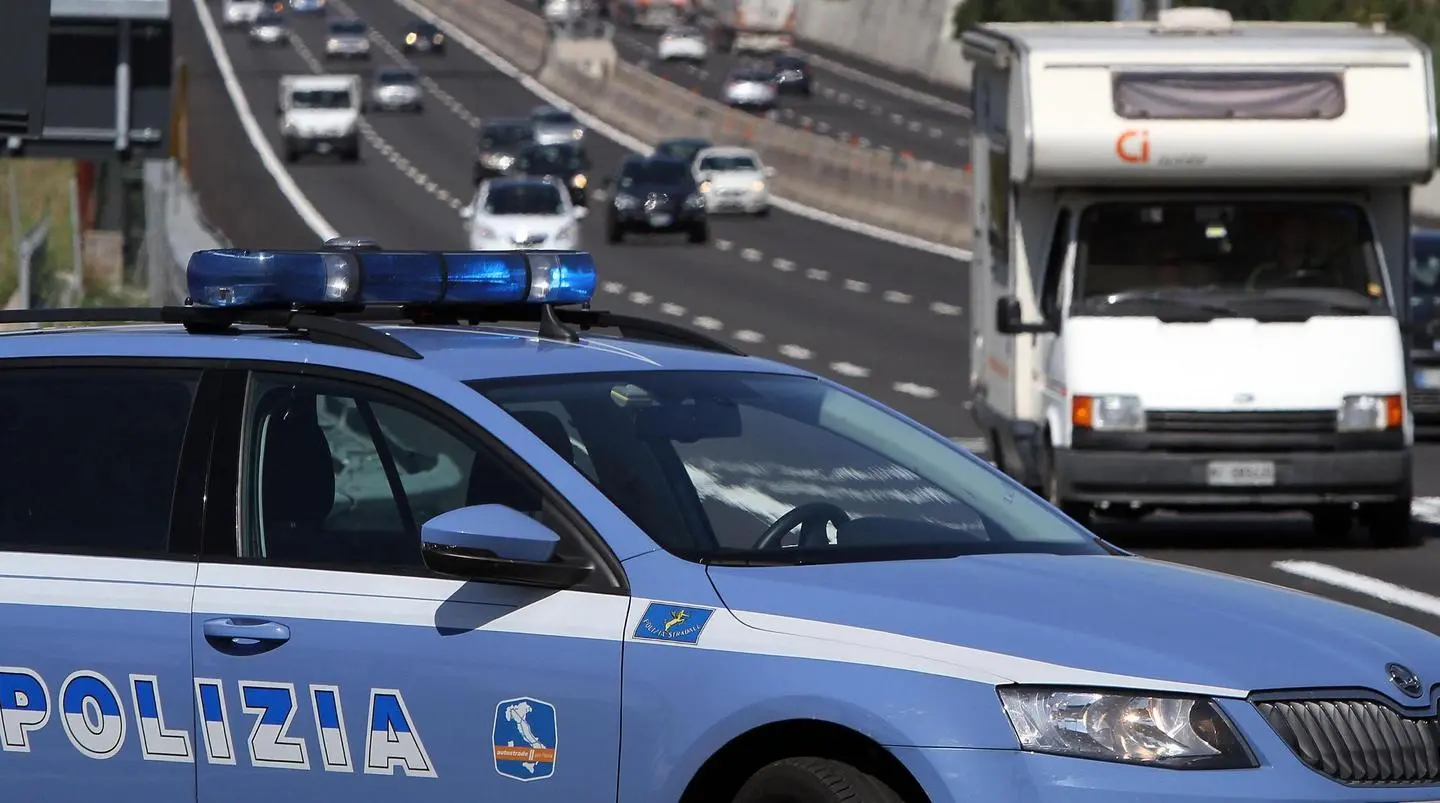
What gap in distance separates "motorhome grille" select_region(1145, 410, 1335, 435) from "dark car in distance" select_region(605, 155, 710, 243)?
3640 cm

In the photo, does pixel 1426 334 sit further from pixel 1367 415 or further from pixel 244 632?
pixel 244 632

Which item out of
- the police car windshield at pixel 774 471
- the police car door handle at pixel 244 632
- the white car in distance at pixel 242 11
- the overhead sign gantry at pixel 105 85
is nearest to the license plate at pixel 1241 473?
the overhead sign gantry at pixel 105 85

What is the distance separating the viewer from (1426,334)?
24031 millimetres

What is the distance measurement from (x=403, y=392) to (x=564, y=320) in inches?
50.4

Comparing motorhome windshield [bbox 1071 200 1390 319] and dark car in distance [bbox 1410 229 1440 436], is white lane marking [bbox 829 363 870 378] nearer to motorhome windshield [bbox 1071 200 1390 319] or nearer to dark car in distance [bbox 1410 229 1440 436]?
dark car in distance [bbox 1410 229 1440 436]

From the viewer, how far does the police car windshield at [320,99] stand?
69188 millimetres

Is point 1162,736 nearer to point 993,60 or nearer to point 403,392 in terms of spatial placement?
point 403,392

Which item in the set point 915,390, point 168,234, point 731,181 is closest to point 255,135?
point 731,181

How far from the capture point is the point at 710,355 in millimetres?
6758

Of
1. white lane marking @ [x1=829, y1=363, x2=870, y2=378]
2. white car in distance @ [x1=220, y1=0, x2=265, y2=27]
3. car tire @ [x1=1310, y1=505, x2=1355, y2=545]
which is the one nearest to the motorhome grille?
car tire @ [x1=1310, y1=505, x2=1355, y2=545]

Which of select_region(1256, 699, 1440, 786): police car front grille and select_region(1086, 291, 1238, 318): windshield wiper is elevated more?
select_region(1256, 699, 1440, 786): police car front grille

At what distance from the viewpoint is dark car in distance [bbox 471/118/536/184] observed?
6481 centimetres

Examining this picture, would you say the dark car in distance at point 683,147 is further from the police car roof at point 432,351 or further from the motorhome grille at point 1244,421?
the police car roof at point 432,351

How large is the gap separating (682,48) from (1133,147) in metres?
94.5
